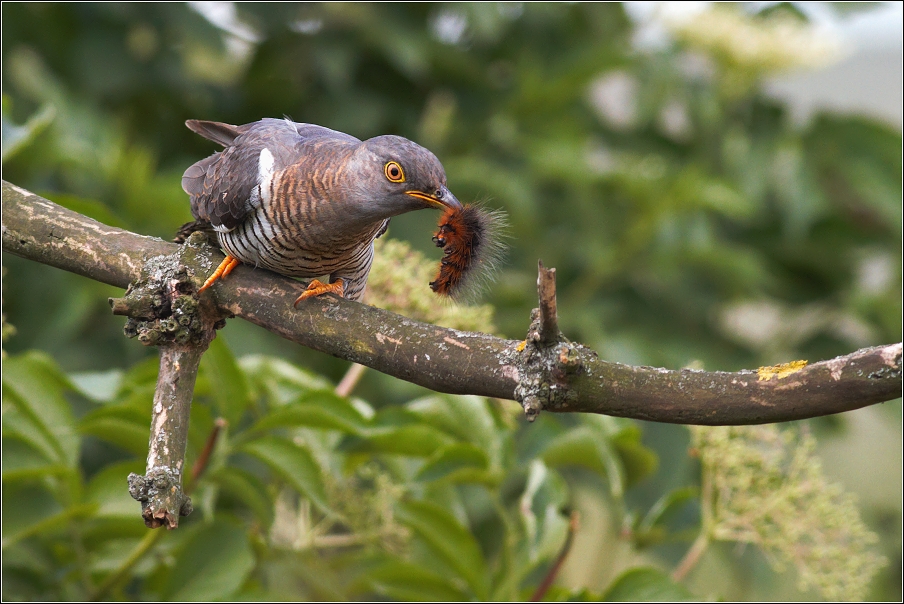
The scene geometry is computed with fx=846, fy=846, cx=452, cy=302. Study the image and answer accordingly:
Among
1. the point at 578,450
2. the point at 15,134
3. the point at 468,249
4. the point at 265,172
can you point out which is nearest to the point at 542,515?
the point at 578,450

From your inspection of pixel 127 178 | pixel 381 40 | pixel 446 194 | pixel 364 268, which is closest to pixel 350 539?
pixel 364 268

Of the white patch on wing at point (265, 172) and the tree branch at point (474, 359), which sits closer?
the tree branch at point (474, 359)

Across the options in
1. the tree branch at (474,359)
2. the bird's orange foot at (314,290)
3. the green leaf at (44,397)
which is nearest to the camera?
the tree branch at (474,359)

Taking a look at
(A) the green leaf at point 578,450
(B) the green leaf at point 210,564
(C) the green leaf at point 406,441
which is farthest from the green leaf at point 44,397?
(A) the green leaf at point 578,450

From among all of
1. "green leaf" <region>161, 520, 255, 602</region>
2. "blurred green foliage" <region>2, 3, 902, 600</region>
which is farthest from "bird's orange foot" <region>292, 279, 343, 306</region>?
"green leaf" <region>161, 520, 255, 602</region>

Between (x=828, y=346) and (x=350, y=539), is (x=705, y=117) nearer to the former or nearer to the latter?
(x=828, y=346)

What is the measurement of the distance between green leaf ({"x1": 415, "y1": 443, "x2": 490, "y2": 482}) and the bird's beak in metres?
0.45

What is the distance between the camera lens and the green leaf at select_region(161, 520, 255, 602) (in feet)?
5.14

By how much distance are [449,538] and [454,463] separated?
0.14 m

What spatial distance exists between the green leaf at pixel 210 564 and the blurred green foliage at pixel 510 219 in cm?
7

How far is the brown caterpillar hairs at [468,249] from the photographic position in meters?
1.33

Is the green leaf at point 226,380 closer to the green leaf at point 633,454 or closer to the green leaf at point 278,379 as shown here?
the green leaf at point 278,379

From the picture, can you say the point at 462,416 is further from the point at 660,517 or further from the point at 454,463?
the point at 660,517

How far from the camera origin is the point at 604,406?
1049 mm
